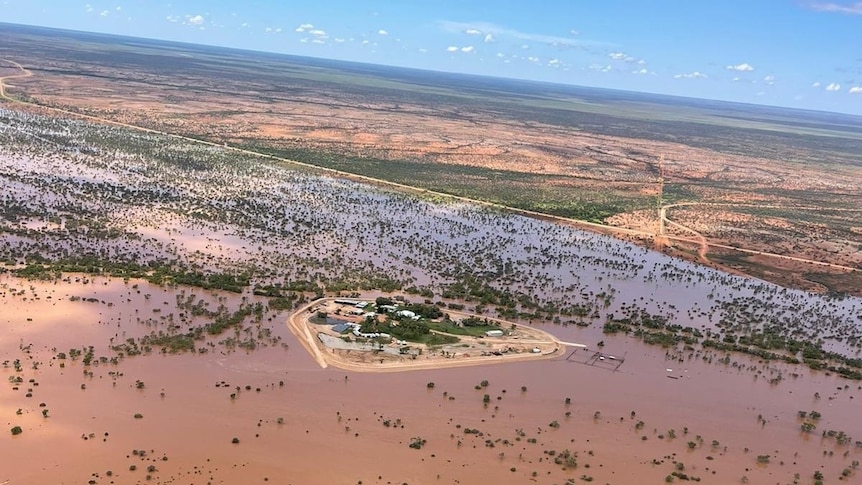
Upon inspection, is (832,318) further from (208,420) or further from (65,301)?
(65,301)

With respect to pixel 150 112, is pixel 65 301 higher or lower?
lower

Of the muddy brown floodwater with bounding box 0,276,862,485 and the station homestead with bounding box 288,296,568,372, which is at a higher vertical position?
the station homestead with bounding box 288,296,568,372

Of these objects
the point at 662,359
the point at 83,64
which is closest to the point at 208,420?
the point at 662,359

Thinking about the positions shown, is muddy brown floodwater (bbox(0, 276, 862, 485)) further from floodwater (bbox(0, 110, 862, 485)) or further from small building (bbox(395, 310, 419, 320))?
small building (bbox(395, 310, 419, 320))

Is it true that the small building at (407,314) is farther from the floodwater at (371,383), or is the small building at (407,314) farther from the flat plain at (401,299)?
the floodwater at (371,383)

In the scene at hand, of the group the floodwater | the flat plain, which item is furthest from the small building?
the floodwater

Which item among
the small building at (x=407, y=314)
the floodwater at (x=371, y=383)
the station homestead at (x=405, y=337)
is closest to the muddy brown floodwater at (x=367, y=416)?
the floodwater at (x=371, y=383)
